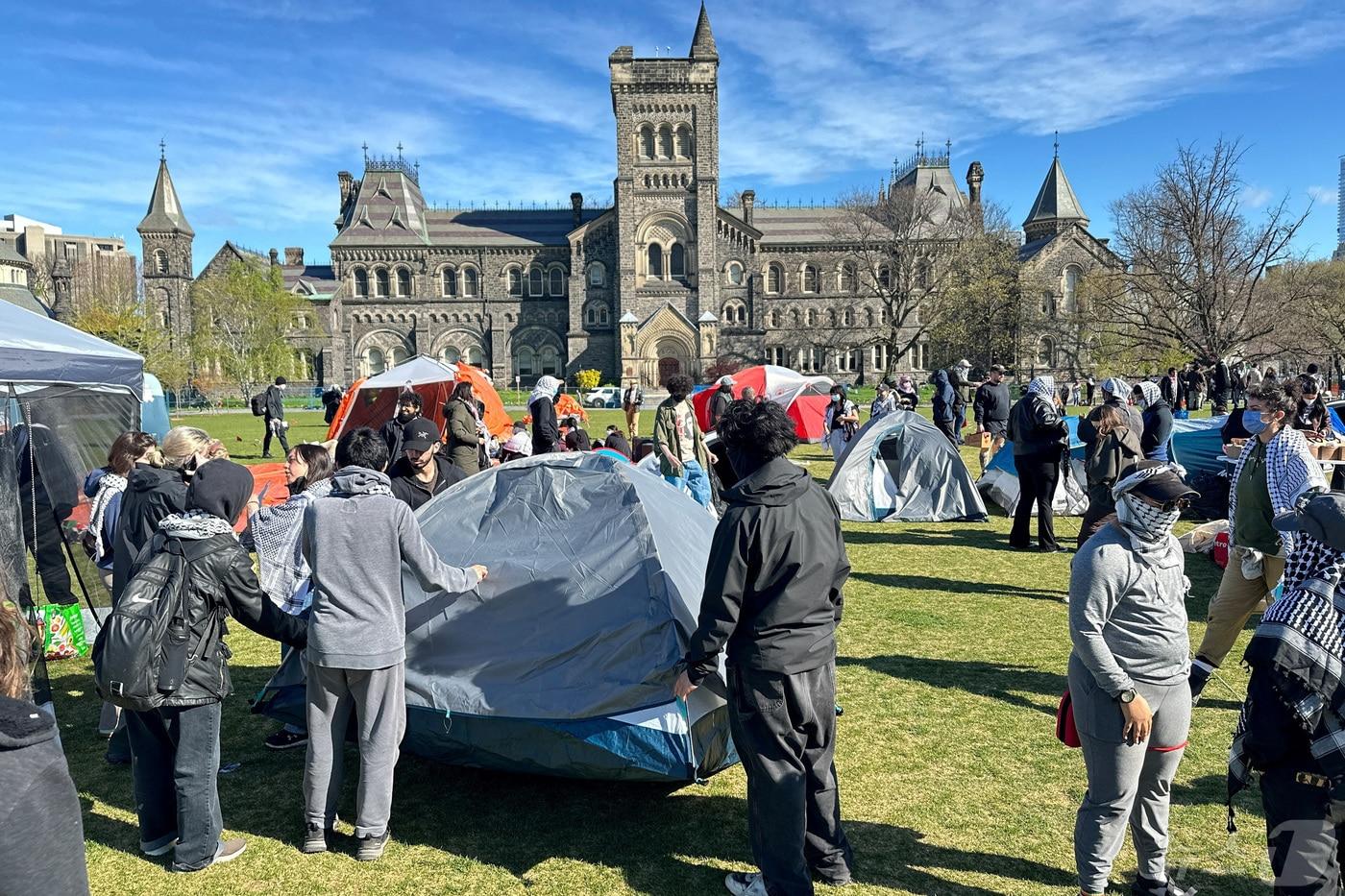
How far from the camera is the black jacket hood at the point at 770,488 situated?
3299 mm

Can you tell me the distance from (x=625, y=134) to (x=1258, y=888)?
52.3 meters

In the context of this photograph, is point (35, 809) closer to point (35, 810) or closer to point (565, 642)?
point (35, 810)

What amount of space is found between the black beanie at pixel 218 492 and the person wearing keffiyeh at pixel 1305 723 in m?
4.32

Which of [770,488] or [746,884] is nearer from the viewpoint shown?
[770,488]

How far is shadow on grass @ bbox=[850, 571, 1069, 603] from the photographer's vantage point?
8352 mm

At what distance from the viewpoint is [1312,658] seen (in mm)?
2672

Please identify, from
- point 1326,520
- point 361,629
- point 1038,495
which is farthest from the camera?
point 1038,495

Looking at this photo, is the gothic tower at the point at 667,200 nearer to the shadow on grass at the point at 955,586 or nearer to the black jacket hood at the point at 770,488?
the shadow on grass at the point at 955,586

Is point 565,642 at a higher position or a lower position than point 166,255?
lower

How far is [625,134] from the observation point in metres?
51.1

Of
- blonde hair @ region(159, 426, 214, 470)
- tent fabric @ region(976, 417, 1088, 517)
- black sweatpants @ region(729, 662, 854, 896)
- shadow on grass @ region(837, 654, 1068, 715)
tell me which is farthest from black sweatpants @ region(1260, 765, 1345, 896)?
tent fabric @ region(976, 417, 1088, 517)

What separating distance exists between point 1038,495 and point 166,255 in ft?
215

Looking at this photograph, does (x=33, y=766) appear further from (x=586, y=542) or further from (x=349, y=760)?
(x=349, y=760)

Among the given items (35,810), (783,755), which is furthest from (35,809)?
(783,755)
